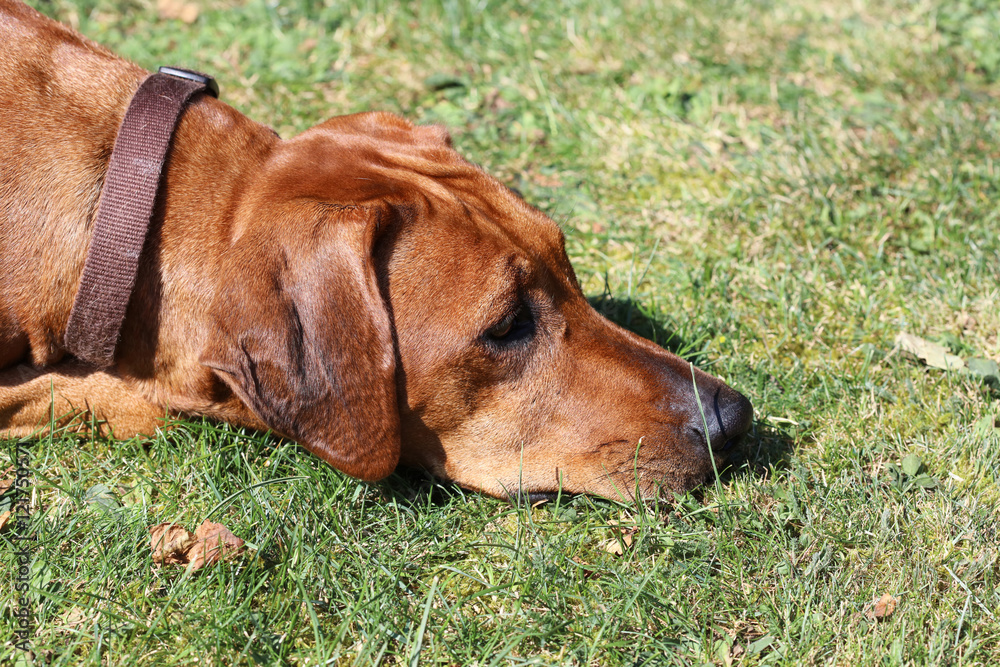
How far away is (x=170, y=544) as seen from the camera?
323 centimetres

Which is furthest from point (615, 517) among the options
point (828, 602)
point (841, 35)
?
point (841, 35)

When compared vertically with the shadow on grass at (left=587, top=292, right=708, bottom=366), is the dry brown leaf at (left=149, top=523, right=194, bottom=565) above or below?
below

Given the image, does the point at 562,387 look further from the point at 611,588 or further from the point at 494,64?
the point at 494,64

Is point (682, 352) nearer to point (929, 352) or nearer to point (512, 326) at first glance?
point (929, 352)

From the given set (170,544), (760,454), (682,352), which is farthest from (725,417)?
Answer: (170,544)

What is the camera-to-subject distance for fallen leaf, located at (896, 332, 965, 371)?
4.04 m

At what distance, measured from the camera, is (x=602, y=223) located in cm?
526

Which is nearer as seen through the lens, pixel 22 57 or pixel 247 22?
pixel 22 57

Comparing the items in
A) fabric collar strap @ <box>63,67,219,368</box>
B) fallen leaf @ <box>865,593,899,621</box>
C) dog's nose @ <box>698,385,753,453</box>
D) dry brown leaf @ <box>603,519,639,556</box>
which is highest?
fabric collar strap @ <box>63,67,219,368</box>

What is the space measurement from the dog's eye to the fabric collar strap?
3.88 feet

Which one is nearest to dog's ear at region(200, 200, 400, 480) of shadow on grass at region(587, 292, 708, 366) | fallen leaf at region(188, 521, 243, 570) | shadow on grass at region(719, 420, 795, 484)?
fallen leaf at region(188, 521, 243, 570)

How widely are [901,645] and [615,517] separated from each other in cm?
101

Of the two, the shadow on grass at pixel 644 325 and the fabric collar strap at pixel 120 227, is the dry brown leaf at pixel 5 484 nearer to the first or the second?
the fabric collar strap at pixel 120 227

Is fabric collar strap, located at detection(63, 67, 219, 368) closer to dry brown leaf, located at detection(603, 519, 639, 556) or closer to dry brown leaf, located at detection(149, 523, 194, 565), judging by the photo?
dry brown leaf, located at detection(149, 523, 194, 565)
